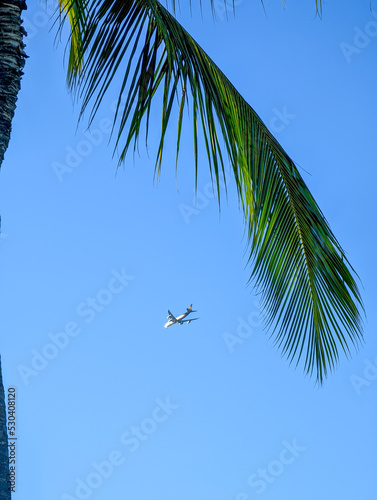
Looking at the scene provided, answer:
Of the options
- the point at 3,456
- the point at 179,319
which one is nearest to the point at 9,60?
the point at 3,456

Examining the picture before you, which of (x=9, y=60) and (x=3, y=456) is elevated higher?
(x=9, y=60)

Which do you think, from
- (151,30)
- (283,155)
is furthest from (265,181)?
(151,30)

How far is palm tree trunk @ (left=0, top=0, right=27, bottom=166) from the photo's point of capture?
4.02m

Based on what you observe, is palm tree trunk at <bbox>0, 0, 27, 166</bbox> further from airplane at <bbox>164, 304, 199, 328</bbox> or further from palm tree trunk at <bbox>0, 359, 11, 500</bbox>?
airplane at <bbox>164, 304, 199, 328</bbox>

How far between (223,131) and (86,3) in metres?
1.18

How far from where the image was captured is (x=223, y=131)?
422 cm

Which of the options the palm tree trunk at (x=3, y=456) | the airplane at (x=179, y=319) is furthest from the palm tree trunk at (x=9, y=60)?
the airplane at (x=179, y=319)

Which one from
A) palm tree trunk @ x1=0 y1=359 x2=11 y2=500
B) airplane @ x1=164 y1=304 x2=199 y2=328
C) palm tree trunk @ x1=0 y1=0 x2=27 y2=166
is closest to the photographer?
palm tree trunk @ x1=0 y1=359 x2=11 y2=500

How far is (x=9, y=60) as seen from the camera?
160 inches

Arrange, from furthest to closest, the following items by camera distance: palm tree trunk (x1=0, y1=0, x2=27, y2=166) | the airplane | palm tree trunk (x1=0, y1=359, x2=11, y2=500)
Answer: the airplane, palm tree trunk (x1=0, y1=0, x2=27, y2=166), palm tree trunk (x1=0, y1=359, x2=11, y2=500)

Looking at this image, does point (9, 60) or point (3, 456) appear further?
point (9, 60)

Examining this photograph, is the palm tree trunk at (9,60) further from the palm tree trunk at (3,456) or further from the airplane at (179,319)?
the airplane at (179,319)

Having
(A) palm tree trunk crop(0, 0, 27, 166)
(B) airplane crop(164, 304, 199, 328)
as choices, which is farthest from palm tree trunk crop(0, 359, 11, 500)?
(B) airplane crop(164, 304, 199, 328)

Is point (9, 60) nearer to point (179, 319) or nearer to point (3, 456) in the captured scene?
point (3, 456)
